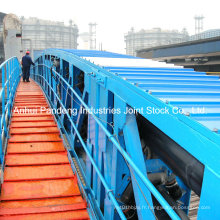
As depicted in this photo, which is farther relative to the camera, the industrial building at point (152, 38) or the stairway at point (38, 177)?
the industrial building at point (152, 38)

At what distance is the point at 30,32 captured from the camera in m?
33.8

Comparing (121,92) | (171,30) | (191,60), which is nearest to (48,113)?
(121,92)

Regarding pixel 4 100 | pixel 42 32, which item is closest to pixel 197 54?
pixel 4 100

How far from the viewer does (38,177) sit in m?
4.00

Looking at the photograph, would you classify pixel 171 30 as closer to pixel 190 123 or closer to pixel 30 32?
pixel 30 32

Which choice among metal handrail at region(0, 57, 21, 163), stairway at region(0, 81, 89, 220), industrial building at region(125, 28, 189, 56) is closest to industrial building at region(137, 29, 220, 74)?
metal handrail at region(0, 57, 21, 163)

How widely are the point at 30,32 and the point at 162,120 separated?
35.8 meters

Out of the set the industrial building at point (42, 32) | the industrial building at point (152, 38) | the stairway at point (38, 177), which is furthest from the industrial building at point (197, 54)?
the industrial building at point (42, 32)

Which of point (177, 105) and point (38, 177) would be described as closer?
point (177, 105)

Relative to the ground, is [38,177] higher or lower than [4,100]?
lower

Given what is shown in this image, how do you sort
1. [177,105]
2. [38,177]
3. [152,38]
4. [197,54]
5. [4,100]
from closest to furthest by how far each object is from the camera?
[177,105] < [38,177] < [4,100] < [197,54] < [152,38]

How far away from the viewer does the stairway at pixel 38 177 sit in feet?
10.8

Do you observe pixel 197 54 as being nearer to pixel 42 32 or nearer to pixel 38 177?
pixel 38 177

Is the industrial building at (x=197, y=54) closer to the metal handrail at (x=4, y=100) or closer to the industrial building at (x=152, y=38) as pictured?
the metal handrail at (x=4, y=100)
